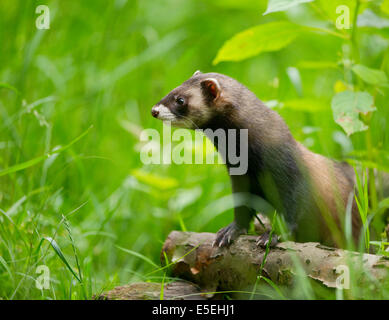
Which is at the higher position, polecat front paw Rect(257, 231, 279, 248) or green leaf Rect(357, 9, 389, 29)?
green leaf Rect(357, 9, 389, 29)

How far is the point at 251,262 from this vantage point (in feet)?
10.2

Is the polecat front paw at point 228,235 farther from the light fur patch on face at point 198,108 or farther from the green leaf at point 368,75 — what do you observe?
the green leaf at point 368,75

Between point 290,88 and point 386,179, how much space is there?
1.61 metres

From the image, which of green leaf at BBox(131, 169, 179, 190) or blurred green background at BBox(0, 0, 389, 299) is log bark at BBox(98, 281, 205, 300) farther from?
green leaf at BBox(131, 169, 179, 190)

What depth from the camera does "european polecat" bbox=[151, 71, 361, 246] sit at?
12.0 ft

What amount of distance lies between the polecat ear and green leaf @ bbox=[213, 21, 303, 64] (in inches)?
12.4

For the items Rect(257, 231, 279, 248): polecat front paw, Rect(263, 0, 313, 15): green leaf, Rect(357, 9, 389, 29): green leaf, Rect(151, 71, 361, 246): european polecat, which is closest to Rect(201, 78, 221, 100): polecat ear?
Rect(151, 71, 361, 246): european polecat

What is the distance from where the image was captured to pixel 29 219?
3523 millimetres

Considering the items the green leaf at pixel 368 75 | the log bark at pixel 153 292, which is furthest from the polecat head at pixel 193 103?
the log bark at pixel 153 292

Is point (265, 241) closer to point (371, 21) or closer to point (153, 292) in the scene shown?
point (153, 292)

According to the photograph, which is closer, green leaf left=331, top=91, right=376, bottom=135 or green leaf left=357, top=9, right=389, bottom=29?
green leaf left=331, top=91, right=376, bottom=135

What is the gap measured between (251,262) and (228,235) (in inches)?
14.8

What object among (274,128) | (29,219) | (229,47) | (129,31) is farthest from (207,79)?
(129,31)
